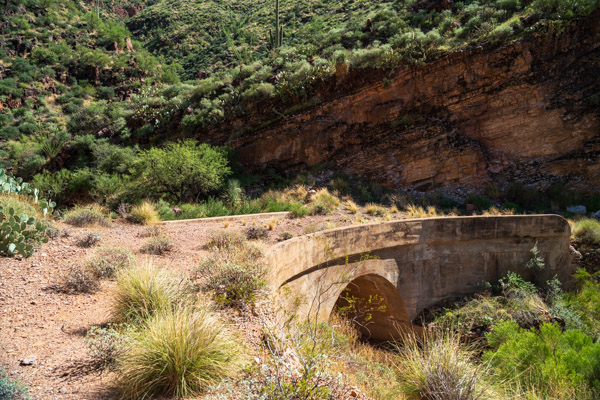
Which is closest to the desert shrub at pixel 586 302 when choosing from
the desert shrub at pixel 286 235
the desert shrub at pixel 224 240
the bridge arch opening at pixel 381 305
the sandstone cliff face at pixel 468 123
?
the bridge arch opening at pixel 381 305

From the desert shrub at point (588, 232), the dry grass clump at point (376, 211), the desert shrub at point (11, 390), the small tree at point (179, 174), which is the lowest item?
the desert shrub at point (588, 232)

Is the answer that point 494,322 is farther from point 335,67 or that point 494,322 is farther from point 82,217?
point 335,67

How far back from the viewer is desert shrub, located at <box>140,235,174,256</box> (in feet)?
22.4

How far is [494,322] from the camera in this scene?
9.46 meters

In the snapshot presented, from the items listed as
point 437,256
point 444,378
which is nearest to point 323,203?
point 437,256

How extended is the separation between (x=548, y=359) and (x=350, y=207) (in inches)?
316

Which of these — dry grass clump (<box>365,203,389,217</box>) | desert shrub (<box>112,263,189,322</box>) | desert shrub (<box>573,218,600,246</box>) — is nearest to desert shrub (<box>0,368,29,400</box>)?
desert shrub (<box>112,263,189,322</box>)

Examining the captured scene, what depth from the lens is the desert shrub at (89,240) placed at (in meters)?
6.78

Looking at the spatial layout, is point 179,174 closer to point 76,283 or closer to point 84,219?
point 84,219

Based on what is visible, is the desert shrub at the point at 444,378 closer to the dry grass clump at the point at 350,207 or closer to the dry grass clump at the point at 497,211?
the dry grass clump at the point at 350,207

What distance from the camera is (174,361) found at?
294 centimetres

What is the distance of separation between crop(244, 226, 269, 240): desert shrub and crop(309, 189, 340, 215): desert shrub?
379cm

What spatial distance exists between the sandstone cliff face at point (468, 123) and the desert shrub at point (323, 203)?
9.65 ft

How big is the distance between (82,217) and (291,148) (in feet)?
34.0
